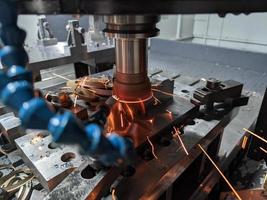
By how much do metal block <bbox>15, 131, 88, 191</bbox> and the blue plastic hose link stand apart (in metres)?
0.19

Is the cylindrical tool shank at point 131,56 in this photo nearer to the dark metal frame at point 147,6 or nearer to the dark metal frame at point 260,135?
the dark metal frame at point 147,6

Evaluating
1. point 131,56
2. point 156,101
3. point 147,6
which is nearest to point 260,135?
point 156,101

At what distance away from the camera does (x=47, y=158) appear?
51cm

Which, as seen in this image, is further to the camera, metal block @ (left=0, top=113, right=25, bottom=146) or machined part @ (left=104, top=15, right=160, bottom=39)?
metal block @ (left=0, top=113, right=25, bottom=146)

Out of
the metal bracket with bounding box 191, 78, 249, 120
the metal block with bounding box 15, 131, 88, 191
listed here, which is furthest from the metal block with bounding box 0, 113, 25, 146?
the metal bracket with bounding box 191, 78, 249, 120

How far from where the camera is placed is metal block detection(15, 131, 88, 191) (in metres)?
0.47

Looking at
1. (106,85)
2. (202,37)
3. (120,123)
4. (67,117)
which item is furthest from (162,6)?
(202,37)

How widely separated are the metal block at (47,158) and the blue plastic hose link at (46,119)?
0.62 feet

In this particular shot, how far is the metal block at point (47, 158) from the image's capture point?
1.55 ft

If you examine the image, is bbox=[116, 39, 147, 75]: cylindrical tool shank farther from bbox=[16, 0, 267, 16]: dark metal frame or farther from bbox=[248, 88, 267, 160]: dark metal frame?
bbox=[248, 88, 267, 160]: dark metal frame

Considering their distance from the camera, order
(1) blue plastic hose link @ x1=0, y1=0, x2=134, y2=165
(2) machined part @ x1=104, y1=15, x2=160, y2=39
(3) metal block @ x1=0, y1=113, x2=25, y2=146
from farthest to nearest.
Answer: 1. (3) metal block @ x1=0, y1=113, x2=25, y2=146
2. (2) machined part @ x1=104, y1=15, x2=160, y2=39
3. (1) blue plastic hose link @ x1=0, y1=0, x2=134, y2=165

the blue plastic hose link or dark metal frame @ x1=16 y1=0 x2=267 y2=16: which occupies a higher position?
dark metal frame @ x1=16 y1=0 x2=267 y2=16

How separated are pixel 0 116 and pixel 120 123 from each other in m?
0.40

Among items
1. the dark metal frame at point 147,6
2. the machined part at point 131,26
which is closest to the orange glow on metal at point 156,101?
the machined part at point 131,26
